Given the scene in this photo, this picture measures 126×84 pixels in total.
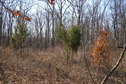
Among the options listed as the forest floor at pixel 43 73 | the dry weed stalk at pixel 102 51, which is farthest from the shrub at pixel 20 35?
the dry weed stalk at pixel 102 51

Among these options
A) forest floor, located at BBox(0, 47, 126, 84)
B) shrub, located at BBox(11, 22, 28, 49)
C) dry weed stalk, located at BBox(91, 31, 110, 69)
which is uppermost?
shrub, located at BBox(11, 22, 28, 49)

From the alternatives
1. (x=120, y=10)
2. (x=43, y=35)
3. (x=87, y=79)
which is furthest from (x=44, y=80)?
(x=43, y=35)

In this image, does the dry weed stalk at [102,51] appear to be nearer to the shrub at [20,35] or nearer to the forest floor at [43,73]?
the forest floor at [43,73]

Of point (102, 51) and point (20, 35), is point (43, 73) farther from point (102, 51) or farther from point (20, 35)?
point (20, 35)

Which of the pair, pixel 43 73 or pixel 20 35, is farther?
pixel 20 35

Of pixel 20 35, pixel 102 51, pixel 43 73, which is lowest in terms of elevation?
pixel 43 73

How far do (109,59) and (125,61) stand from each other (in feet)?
4.67

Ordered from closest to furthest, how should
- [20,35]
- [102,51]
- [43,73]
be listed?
[43,73] < [102,51] < [20,35]

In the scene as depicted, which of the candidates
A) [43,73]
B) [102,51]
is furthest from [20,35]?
[102,51]

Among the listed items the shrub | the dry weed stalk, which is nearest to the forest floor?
the dry weed stalk

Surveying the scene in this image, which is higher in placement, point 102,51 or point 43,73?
point 102,51

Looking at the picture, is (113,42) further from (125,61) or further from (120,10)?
(120,10)

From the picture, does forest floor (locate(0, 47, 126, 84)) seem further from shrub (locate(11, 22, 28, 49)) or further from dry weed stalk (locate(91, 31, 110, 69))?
shrub (locate(11, 22, 28, 49))

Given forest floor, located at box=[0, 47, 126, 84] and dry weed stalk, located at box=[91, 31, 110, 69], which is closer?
forest floor, located at box=[0, 47, 126, 84]
